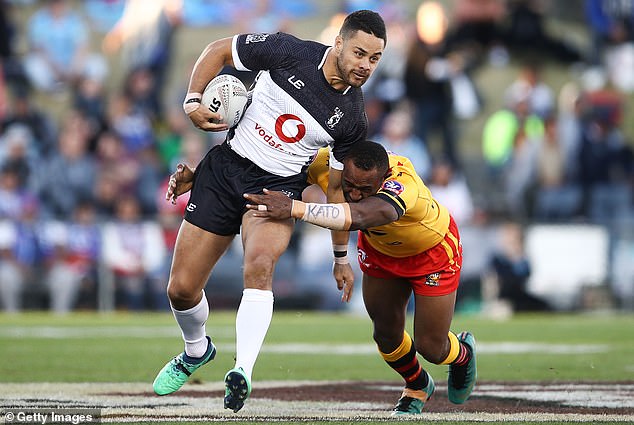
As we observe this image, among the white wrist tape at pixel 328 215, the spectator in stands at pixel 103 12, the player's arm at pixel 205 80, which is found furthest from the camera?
the spectator in stands at pixel 103 12

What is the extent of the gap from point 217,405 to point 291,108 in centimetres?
184

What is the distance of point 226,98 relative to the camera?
7.03 m

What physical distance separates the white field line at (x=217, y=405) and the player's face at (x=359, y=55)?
1944 millimetres

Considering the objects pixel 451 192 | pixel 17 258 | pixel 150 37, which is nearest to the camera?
pixel 451 192

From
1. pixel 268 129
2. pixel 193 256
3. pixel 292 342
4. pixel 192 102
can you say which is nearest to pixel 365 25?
pixel 268 129

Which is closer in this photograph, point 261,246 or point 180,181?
point 261,246

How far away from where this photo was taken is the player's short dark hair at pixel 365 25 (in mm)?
6848

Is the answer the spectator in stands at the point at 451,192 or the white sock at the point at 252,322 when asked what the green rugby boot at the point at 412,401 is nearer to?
the white sock at the point at 252,322

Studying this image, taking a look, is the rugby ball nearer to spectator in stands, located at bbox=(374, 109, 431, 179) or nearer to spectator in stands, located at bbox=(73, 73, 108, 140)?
spectator in stands, located at bbox=(374, 109, 431, 179)

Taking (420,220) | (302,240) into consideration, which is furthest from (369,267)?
(302,240)

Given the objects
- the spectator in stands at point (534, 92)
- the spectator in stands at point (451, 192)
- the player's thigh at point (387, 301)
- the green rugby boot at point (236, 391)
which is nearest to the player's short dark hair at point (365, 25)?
the player's thigh at point (387, 301)

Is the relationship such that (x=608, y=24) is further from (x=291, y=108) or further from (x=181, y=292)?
(x=181, y=292)

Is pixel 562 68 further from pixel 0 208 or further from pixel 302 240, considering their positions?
pixel 0 208

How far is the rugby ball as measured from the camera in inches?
276
